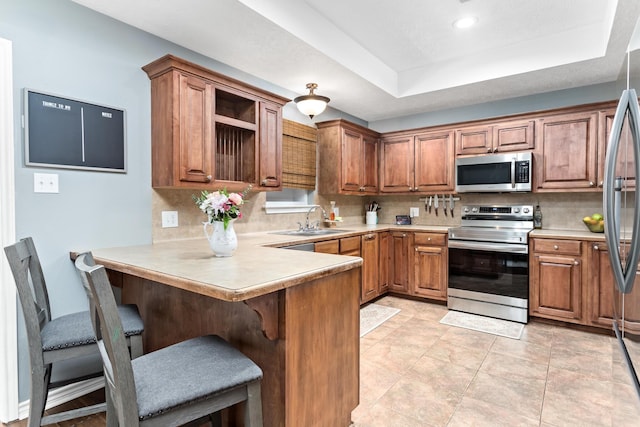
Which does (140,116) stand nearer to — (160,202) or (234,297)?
(160,202)

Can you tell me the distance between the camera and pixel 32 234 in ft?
6.57

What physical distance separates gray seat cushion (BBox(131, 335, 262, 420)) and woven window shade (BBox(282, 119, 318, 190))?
2608 millimetres

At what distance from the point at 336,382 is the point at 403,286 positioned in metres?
2.75

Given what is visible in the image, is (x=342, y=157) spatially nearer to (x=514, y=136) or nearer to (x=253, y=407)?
(x=514, y=136)

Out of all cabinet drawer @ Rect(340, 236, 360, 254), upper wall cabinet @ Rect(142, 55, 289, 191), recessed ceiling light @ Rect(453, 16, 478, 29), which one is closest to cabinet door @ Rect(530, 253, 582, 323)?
cabinet drawer @ Rect(340, 236, 360, 254)

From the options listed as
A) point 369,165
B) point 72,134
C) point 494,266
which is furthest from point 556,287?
point 72,134

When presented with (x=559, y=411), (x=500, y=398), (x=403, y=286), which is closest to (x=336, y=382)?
(x=500, y=398)

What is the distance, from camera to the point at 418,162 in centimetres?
450

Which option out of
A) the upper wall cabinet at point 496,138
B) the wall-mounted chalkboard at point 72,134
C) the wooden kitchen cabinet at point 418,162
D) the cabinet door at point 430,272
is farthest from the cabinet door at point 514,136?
the wall-mounted chalkboard at point 72,134

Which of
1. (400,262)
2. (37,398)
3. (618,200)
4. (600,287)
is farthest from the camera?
(400,262)

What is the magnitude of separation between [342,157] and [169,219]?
2.16 meters

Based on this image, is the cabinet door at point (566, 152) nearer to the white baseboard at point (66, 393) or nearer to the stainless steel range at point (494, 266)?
the stainless steel range at point (494, 266)

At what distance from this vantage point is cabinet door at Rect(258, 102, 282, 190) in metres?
3.07

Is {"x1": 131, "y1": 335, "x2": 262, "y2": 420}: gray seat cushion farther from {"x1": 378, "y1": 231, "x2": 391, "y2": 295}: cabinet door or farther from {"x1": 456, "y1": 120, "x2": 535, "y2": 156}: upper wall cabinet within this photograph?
{"x1": 456, "y1": 120, "x2": 535, "y2": 156}: upper wall cabinet
